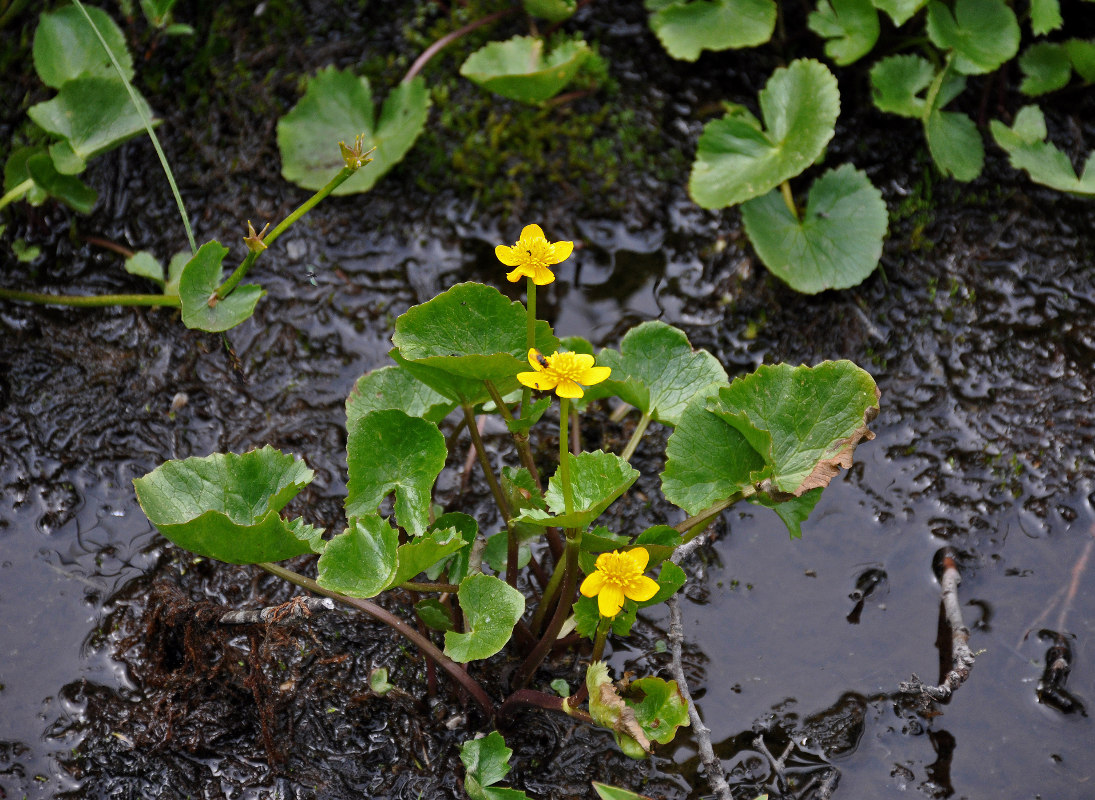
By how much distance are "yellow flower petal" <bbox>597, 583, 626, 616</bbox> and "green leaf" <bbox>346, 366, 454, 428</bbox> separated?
55 cm

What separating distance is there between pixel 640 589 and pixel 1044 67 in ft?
7.10

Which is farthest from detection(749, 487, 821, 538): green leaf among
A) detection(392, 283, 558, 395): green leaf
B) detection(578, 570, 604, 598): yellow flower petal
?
detection(392, 283, 558, 395): green leaf

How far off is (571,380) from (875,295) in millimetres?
1392

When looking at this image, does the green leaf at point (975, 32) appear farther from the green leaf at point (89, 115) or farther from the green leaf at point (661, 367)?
the green leaf at point (89, 115)

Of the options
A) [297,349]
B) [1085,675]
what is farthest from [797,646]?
[297,349]

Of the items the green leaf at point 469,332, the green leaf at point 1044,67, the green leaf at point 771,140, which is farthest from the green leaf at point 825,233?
the green leaf at point 469,332

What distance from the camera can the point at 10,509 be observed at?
80.1 inches

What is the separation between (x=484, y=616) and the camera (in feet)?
4.90

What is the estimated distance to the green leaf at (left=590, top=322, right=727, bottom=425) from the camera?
1.82 metres

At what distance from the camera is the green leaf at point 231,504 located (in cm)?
137

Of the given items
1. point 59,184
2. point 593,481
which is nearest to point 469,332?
point 593,481

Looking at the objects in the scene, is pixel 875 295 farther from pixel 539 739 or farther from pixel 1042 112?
pixel 539 739

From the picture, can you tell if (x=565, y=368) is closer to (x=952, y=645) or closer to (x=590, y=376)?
(x=590, y=376)

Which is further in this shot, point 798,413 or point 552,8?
point 552,8
